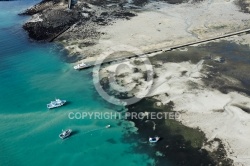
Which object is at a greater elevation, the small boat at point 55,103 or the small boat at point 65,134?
the small boat at point 55,103

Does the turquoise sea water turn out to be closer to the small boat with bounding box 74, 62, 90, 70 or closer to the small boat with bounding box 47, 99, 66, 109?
the small boat with bounding box 47, 99, 66, 109

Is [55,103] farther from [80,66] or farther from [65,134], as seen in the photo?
[80,66]

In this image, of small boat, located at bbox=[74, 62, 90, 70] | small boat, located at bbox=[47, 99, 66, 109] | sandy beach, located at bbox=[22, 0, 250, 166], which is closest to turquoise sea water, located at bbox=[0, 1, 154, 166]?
small boat, located at bbox=[47, 99, 66, 109]

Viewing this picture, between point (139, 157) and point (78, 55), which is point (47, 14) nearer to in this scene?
point (78, 55)

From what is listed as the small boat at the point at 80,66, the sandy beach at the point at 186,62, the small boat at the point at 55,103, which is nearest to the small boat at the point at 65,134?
the small boat at the point at 55,103

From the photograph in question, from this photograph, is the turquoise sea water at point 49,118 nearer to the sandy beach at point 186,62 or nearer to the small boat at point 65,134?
the small boat at point 65,134

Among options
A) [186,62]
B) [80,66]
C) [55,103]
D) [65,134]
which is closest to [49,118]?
[55,103]

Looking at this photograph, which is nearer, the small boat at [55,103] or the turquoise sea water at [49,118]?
the turquoise sea water at [49,118]

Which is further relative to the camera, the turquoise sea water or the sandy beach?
the sandy beach

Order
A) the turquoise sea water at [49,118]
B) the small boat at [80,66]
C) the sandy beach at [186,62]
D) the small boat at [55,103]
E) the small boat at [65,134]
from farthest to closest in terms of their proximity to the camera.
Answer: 1. the small boat at [80,66]
2. the small boat at [55,103]
3. the sandy beach at [186,62]
4. the small boat at [65,134]
5. the turquoise sea water at [49,118]
